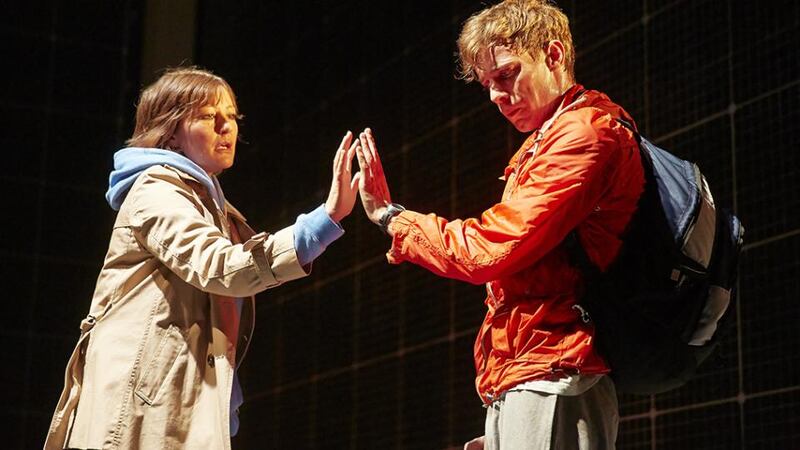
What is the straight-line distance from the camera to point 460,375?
457 centimetres

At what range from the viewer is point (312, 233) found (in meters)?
2.75

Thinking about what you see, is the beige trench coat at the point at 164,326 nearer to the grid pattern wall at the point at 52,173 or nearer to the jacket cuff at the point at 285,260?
the jacket cuff at the point at 285,260

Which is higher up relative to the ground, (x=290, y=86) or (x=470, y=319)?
(x=290, y=86)

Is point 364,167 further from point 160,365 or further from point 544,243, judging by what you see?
point 160,365

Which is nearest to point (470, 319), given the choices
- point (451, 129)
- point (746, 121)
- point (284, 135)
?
point (451, 129)

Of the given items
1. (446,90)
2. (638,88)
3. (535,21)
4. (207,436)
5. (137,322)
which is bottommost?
(207,436)

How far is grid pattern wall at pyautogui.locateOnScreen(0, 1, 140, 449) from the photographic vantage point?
606cm

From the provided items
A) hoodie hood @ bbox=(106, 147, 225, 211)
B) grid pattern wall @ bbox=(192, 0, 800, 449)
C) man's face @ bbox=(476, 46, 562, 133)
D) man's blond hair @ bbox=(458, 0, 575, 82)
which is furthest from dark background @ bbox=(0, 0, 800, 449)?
hoodie hood @ bbox=(106, 147, 225, 211)

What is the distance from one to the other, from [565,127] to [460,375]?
2.29m

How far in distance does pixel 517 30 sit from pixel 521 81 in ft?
0.34

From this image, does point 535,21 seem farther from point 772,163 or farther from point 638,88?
point 638,88

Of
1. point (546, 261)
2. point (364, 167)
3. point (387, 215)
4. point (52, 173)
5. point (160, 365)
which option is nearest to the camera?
point (546, 261)

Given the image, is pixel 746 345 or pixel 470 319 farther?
pixel 470 319

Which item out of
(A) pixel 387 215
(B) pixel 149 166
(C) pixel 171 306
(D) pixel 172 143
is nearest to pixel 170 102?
(D) pixel 172 143
